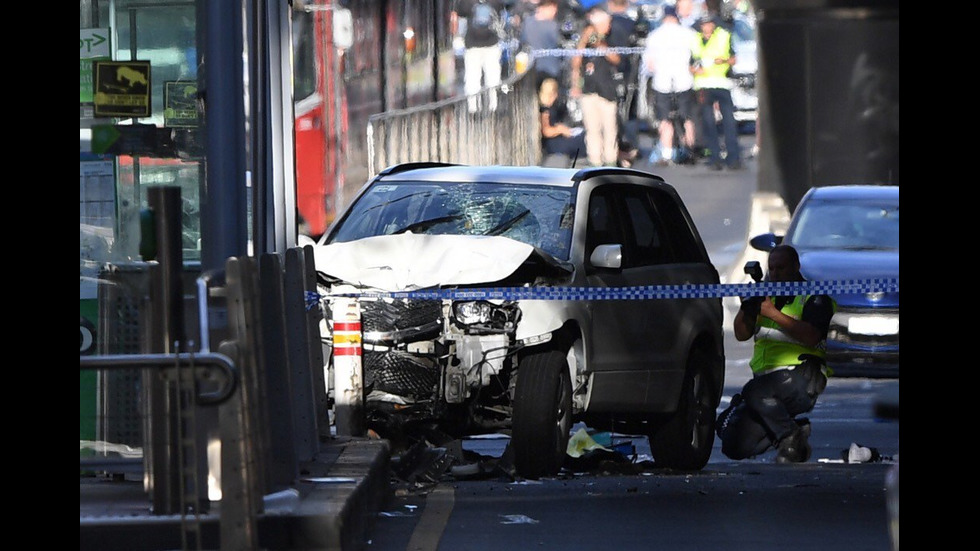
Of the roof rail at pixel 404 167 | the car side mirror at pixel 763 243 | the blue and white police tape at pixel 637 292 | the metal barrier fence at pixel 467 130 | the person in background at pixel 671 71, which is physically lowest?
the blue and white police tape at pixel 637 292

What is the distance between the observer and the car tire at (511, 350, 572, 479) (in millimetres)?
10414

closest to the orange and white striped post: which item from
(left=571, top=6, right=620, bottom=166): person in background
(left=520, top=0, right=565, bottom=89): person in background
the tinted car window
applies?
the tinted car window

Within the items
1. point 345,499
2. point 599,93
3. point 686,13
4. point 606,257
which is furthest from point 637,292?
point 686,13

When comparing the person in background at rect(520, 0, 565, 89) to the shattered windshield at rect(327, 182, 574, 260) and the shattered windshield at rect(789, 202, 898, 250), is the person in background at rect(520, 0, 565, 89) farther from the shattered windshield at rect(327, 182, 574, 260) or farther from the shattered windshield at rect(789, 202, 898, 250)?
the shattered windshield at rect(327, 182, 574, 260)

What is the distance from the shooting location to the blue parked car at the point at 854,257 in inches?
615

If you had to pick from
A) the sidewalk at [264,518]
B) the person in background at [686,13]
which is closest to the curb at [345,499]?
the sidewalk at [264,518]

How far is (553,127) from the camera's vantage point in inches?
1147

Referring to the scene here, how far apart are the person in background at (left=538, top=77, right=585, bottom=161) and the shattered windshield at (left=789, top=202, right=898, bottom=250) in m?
11.2

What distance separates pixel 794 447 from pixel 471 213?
8.12ft

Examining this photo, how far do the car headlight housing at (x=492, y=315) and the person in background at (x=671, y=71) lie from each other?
16249mm

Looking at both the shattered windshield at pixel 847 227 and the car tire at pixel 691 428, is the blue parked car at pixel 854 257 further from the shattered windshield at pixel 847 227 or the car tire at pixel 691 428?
the car tire at pixel 691 428

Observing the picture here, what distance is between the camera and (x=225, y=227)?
345 inches
